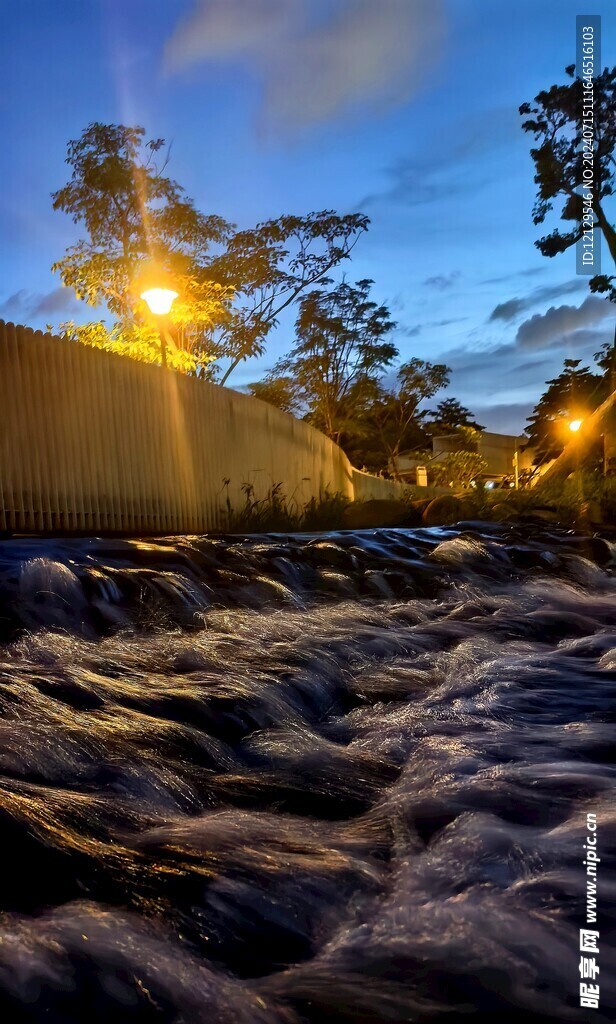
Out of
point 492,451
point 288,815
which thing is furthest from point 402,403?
point 288,815

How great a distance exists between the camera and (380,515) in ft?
44.1

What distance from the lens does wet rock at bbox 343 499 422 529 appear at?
13.3 meters

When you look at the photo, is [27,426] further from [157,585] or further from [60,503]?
[157,585]

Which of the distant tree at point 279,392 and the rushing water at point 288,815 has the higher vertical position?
the distant tree at point 279,392

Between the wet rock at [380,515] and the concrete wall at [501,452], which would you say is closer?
the wet rock at [380,515]

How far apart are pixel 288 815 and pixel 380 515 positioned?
37.9 ft

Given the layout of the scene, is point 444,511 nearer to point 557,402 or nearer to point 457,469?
point 457,469

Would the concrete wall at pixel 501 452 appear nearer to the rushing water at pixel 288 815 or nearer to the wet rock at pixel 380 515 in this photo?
the wet rock at pixel 380 515

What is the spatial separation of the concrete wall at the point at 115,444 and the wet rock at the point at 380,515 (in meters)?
1.54

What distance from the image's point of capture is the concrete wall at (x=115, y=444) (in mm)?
8523

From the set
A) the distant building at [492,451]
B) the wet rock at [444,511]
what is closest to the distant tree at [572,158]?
the wet rock at [444,511]

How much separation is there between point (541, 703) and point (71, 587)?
265cm

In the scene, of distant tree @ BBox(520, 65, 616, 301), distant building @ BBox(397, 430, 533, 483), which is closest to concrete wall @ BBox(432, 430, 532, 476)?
distant building @ BBox(397, 430, 533, 483)

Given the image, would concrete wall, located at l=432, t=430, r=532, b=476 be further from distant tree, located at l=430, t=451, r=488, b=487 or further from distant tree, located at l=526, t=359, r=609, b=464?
distant tree, located at l=430, t=451, r=488, b=487
